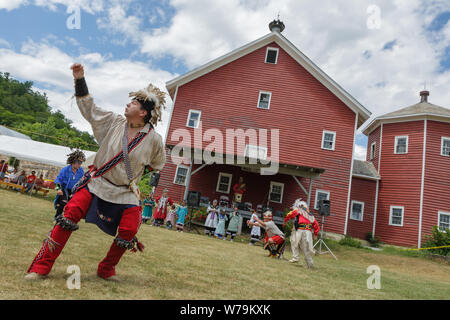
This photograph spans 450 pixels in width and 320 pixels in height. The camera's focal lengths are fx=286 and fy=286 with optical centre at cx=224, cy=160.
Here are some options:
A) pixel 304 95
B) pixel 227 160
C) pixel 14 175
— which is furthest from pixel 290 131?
pixel 14 175

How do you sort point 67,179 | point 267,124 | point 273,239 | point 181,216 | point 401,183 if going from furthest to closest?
point 401,183 → point 267,124 → point 181,216 → point 273,239 → point 67,179

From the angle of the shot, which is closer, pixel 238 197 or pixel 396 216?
pixel 238 197

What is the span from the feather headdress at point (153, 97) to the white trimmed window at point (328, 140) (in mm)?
17238

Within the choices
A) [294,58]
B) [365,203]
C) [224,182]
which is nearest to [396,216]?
[365,203]

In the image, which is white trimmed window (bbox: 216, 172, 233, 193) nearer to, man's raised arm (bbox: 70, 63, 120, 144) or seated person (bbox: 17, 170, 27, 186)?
seated person (bbox: 17, 170, 27, 186)

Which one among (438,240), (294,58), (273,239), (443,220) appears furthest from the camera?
(294,58)

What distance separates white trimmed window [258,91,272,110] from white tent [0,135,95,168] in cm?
1165

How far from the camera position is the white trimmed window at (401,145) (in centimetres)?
2000

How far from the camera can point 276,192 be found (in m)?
19.4

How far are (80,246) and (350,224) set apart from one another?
19365mm

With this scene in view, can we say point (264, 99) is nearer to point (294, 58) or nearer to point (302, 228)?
point (294, 58)

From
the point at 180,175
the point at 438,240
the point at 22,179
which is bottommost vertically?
the point at 22,179

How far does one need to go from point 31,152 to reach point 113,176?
17785 millimetres

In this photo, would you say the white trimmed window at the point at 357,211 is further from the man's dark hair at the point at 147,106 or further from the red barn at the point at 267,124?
the man's dark hair at the point at 147,106
